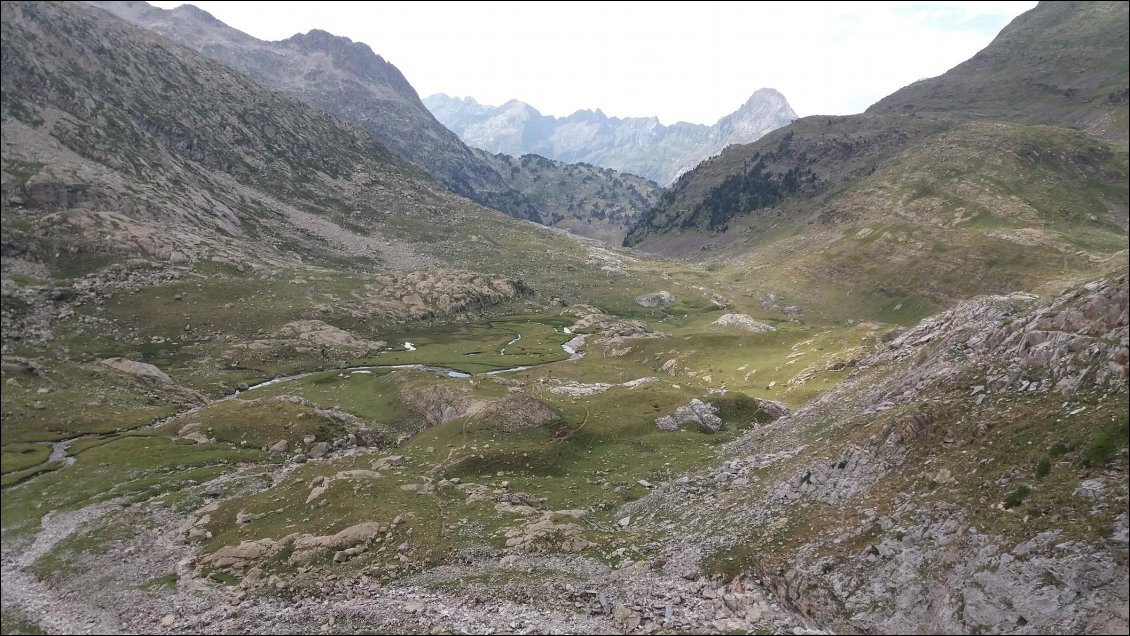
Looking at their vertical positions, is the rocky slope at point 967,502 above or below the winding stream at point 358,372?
above

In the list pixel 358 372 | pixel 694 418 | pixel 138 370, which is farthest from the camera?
pixel 358 372

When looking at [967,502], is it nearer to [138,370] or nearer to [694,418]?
[694,418]

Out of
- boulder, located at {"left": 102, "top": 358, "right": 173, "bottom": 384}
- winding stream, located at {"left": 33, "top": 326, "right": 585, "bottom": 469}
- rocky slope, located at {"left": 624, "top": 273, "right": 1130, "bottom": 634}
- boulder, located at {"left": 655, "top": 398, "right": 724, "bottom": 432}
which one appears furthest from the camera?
boulder, located at {"left": 102, "top": 358, "right": 173, "bottom": 384}

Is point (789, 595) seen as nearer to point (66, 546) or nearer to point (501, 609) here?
point (501, 609)

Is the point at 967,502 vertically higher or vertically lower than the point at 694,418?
higher

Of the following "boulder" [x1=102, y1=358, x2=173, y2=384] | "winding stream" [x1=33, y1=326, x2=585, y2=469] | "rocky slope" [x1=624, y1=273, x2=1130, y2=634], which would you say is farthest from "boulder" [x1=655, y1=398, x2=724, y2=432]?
"boulder" [x1=102, y1=358, x2=173, y2=384]

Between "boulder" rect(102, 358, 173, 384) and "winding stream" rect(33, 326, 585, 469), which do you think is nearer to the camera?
"winding stream" rect(33, 326, 585, 469)

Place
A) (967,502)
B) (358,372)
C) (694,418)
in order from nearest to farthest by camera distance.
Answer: (967,502) < (694,418) < (358,372)

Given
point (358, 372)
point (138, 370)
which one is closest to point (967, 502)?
point (138, 370)

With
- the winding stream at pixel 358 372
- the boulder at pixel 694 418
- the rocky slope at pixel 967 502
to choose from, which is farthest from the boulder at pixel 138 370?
the rocky slope at pixel 967 502

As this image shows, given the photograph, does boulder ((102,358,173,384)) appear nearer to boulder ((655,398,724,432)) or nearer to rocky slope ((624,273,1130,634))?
boulder ((655,398,724,432))

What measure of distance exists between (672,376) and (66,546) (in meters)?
106

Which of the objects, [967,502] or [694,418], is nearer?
[967,502]

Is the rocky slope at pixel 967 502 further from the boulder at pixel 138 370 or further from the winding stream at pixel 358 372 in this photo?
the boulder at pixel 138 370
